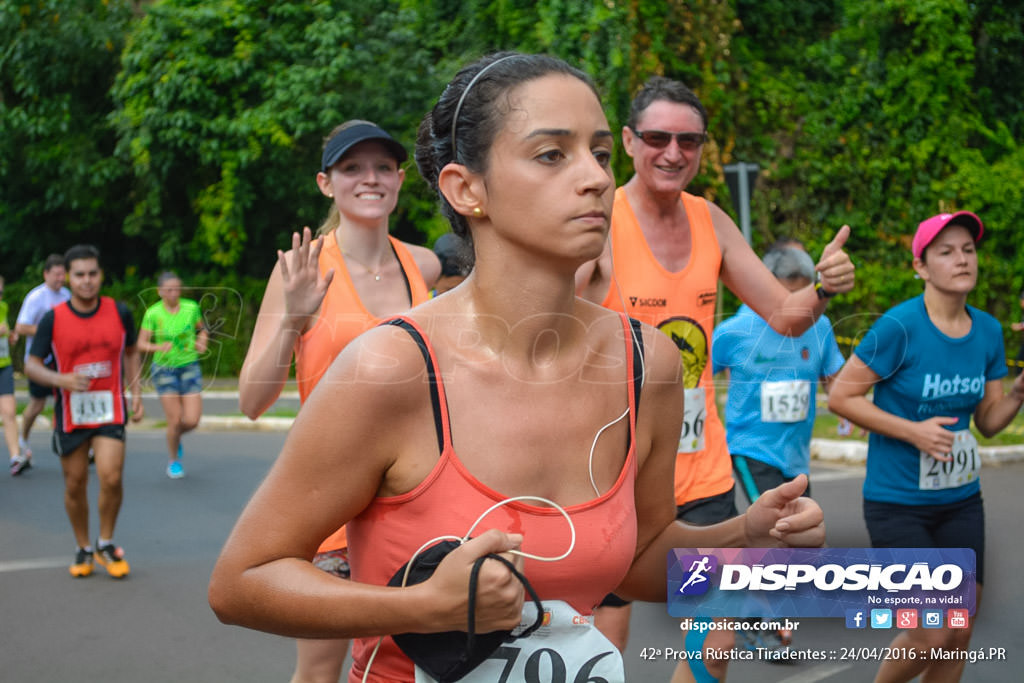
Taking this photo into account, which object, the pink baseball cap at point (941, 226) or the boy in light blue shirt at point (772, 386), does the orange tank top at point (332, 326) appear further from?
the boy in light blue shirt at point (772, 386)

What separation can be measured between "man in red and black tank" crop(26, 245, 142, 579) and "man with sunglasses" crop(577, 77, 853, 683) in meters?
3.80

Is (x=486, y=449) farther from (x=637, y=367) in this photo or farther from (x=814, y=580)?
(x=814, y=580)

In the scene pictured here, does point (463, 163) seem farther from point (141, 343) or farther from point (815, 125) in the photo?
point (815, 125)

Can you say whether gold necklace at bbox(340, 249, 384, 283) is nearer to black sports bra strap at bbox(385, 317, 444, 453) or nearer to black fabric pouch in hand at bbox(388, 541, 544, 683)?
black sports bra strap at bbox(385, 317, 444, 453)

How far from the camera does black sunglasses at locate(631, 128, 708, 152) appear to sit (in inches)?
158

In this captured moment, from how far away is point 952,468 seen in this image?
4094 millimetres

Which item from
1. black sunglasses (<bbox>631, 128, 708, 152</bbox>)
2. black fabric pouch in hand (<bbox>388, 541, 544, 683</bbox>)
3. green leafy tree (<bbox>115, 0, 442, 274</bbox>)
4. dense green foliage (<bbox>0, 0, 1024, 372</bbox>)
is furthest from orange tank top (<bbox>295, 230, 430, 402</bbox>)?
green leafy tree (<bbox>115, 0, 442, 274</bbox>)

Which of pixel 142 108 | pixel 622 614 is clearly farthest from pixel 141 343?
pixel 142 108

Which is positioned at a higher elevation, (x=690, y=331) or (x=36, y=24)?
(x=36, y=24)

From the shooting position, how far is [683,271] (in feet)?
12.9

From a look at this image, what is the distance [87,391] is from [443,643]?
19.5 ft

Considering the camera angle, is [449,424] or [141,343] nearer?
[449,424]

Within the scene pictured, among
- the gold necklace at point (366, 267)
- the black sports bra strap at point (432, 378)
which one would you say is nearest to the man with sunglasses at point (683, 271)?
the gold necklace at point (366, 267)

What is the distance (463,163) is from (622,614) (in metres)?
2.45
